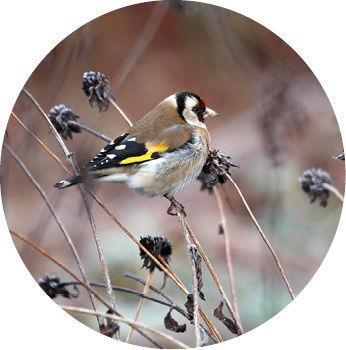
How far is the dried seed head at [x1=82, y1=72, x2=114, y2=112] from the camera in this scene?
1.90 m

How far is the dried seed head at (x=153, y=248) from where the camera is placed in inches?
72.2

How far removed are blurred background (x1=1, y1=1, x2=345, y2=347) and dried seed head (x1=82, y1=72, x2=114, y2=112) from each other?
5 cm

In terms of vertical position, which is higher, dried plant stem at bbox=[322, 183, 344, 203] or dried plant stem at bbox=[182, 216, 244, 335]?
dried plant stem at bbox=[322, 183, 344, 203]

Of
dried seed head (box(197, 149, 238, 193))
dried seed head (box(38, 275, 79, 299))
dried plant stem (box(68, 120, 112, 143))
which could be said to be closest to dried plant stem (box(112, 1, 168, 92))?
dried plant stem (box(68, 120, 112, 143))

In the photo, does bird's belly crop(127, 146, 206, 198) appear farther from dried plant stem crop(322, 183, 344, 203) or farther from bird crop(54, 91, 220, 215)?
dried plant stem crop(322, 183, 344, 203)

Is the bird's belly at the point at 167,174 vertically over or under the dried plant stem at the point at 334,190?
over

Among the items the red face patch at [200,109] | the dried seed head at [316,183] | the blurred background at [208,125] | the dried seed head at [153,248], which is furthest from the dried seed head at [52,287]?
the dried seed head at [316,183]

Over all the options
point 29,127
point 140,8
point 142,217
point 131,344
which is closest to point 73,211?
point 142,217

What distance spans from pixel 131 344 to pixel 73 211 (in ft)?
2.21

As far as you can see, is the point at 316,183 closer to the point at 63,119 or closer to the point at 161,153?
the point at 161,153

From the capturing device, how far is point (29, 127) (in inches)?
73.9

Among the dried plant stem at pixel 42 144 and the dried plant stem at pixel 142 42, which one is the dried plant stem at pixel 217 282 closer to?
the dried plant stem at pixel 42 144

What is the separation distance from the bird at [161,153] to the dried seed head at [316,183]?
0.39 m

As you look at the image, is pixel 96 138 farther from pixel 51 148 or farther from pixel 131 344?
pixel 131 344
